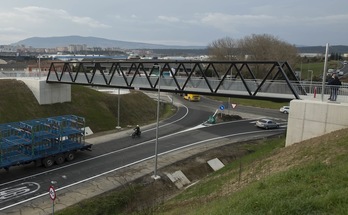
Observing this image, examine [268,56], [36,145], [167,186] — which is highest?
[268,56]

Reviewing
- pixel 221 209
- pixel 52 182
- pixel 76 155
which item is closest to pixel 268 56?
pixel 76 155

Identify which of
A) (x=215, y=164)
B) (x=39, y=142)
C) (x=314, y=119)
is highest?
(x=314, y=119)

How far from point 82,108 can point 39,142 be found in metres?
17.4

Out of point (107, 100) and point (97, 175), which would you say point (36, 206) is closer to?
point (97, 175)

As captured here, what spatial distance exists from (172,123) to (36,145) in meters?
22.6

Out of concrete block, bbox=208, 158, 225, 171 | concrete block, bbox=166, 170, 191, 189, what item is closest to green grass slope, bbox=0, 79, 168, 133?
concrete block, bbox=208, 158, 225, 171

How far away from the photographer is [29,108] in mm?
38062

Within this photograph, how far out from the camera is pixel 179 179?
82.2 feet

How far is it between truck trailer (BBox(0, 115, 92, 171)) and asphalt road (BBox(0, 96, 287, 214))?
3.06 ft

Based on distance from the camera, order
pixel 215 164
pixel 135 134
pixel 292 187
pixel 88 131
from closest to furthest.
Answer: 1. pixel 292 187
2. pixel 215 164
3. pixel 135 134
4. pixel 88 131

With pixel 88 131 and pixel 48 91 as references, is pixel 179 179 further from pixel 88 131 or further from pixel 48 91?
pixel 48 91

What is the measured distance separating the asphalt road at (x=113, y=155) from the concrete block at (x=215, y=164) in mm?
4674

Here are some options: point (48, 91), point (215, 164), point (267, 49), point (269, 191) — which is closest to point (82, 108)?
point (48, 91)

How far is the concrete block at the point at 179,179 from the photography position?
961 inches
